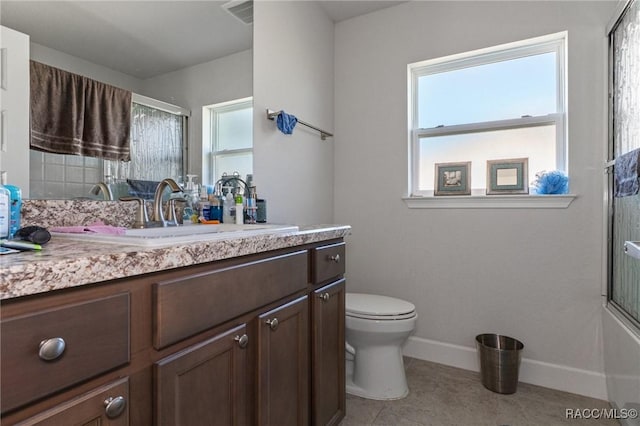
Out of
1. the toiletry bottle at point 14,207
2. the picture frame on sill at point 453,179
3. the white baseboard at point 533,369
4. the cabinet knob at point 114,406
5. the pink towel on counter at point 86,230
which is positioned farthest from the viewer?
the picture frame on sill at point 453,179

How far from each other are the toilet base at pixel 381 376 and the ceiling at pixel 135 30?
1.74 m

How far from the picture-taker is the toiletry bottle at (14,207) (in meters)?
0.88

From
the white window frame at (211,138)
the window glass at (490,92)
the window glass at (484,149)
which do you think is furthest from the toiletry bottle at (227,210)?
the window glass at (490,92)

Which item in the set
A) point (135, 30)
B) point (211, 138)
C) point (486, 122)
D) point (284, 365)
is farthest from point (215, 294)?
point (486, 122)

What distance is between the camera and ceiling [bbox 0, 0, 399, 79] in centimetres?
107

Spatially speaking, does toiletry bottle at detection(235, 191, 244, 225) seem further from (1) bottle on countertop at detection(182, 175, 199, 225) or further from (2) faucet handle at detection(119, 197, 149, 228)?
(2) faucet handle at detection(119, 197, 149, 228)

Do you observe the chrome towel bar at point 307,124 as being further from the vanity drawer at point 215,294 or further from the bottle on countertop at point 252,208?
the vanity drawer at point 215,294

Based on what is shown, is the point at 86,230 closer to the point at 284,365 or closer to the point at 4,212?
the point at 4,212

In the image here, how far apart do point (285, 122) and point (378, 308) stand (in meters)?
1.18

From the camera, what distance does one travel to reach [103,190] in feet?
4.00

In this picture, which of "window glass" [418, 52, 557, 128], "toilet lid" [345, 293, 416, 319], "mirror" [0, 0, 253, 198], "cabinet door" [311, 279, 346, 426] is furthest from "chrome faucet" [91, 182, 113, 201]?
"window glass" [418, 52, 557, 128]

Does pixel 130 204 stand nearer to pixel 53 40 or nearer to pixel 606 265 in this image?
pixel 53 40

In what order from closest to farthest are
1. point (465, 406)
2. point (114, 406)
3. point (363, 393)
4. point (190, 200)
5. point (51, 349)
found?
point (51, 349), point (114, 406), point (190, 200), point (465, 406), point (363, 393)

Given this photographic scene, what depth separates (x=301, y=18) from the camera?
90.4 inches
